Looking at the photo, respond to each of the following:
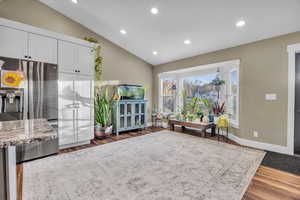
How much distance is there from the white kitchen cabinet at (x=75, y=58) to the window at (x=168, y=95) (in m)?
2.75

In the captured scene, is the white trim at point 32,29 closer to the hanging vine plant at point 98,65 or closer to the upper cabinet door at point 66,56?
the upper cabinet door at point 66,56

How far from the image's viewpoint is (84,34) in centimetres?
383

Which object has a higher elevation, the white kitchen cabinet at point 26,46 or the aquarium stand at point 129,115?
the white kitchen cabinet at point 26,46

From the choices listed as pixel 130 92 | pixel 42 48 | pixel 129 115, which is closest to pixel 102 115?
pixel 129 115

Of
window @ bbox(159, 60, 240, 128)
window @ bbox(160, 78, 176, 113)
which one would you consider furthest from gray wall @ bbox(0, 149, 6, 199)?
window @ bbox(160, 78, 176, 113)

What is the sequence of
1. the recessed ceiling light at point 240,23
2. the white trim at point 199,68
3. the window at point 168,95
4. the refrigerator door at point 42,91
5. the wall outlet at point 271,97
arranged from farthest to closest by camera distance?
1. the window at point 168,95
2. the white trim at point 199,68
3. the wall outlet at point 271,97
4. the recessed ceiling light at point 240,23
5. the refrigerator door at point 42,91

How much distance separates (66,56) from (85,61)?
15.6 inches

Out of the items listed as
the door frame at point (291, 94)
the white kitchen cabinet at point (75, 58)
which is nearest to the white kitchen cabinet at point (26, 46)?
the white kitchen cabinet at point (75, 58)

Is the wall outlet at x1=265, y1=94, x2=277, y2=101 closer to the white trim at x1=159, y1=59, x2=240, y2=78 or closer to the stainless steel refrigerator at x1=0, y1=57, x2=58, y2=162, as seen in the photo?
the white trim at x1=159, y1=59, x2=240, y2=78

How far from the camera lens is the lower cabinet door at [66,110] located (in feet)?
9.57

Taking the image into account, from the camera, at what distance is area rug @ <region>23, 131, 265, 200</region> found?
1641 millimetres

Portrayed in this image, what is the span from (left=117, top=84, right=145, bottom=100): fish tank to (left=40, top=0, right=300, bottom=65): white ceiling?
1.29 metres

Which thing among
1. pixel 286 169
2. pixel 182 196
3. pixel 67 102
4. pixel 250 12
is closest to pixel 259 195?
pixel 182 196

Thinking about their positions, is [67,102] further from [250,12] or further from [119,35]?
[250,12]
